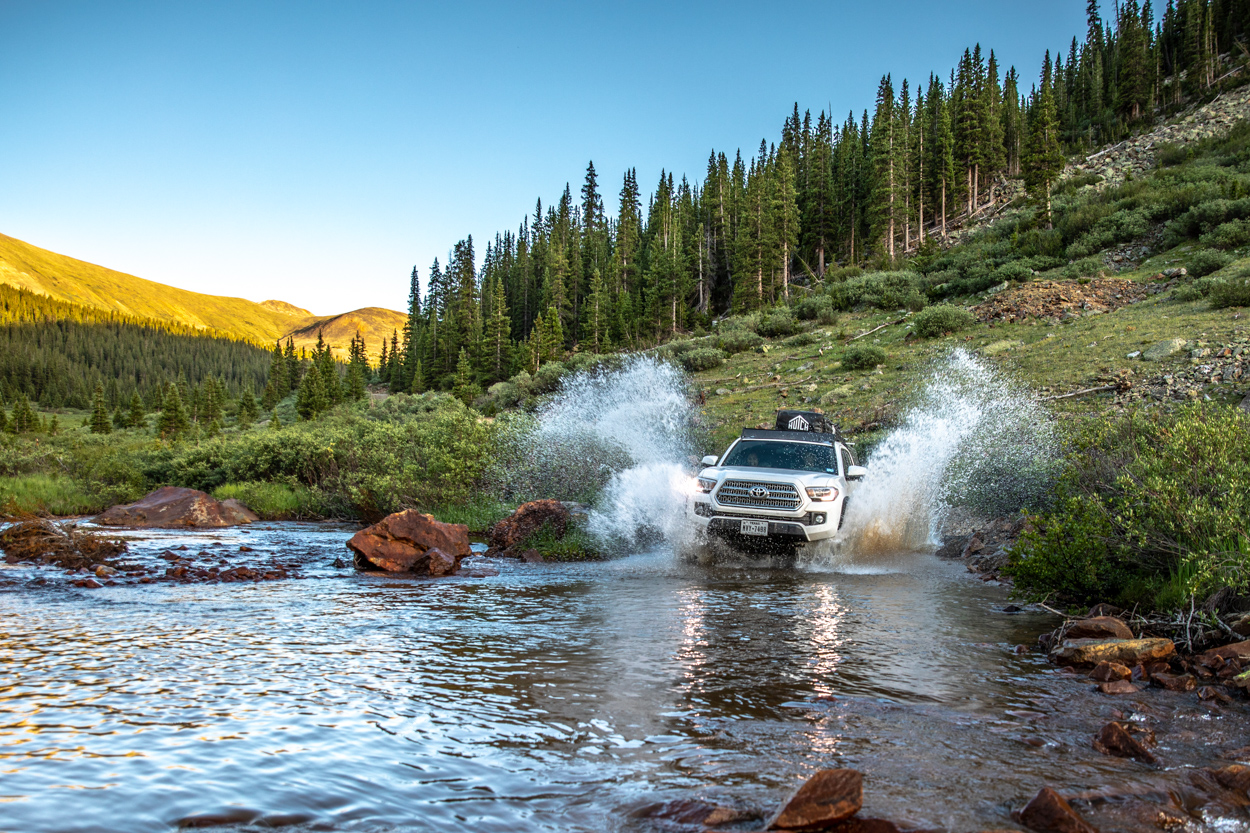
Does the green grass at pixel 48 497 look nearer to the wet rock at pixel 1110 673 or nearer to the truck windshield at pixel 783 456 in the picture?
the truck windshield at pixel 783 456

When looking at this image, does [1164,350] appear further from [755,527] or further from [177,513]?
[177,513]

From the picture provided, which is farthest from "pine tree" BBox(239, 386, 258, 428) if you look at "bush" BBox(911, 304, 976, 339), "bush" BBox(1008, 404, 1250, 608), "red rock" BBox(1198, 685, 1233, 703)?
"red rock" BBox(1198, 685, 1233, 703)

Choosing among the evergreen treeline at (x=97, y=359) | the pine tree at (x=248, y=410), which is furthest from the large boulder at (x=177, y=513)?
the evergreen treeline at (x=97, y=359)

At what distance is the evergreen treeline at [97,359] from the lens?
425 feet

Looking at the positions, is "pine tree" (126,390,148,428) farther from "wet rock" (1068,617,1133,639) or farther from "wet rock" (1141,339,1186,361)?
"wet rock" (1068,617,1133,639)

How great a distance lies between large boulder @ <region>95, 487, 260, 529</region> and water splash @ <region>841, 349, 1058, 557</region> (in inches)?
605

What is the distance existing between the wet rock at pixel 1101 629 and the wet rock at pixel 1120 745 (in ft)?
8.08

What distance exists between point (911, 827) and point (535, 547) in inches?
428

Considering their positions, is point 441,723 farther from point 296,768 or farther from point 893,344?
point 893,344

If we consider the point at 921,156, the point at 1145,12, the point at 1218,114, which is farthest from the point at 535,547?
the point at 1145,12

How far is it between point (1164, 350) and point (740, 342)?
868 inches

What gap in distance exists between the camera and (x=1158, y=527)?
273 inches

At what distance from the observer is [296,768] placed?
367cm

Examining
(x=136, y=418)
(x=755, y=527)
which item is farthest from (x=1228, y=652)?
(x=136, y=418)
